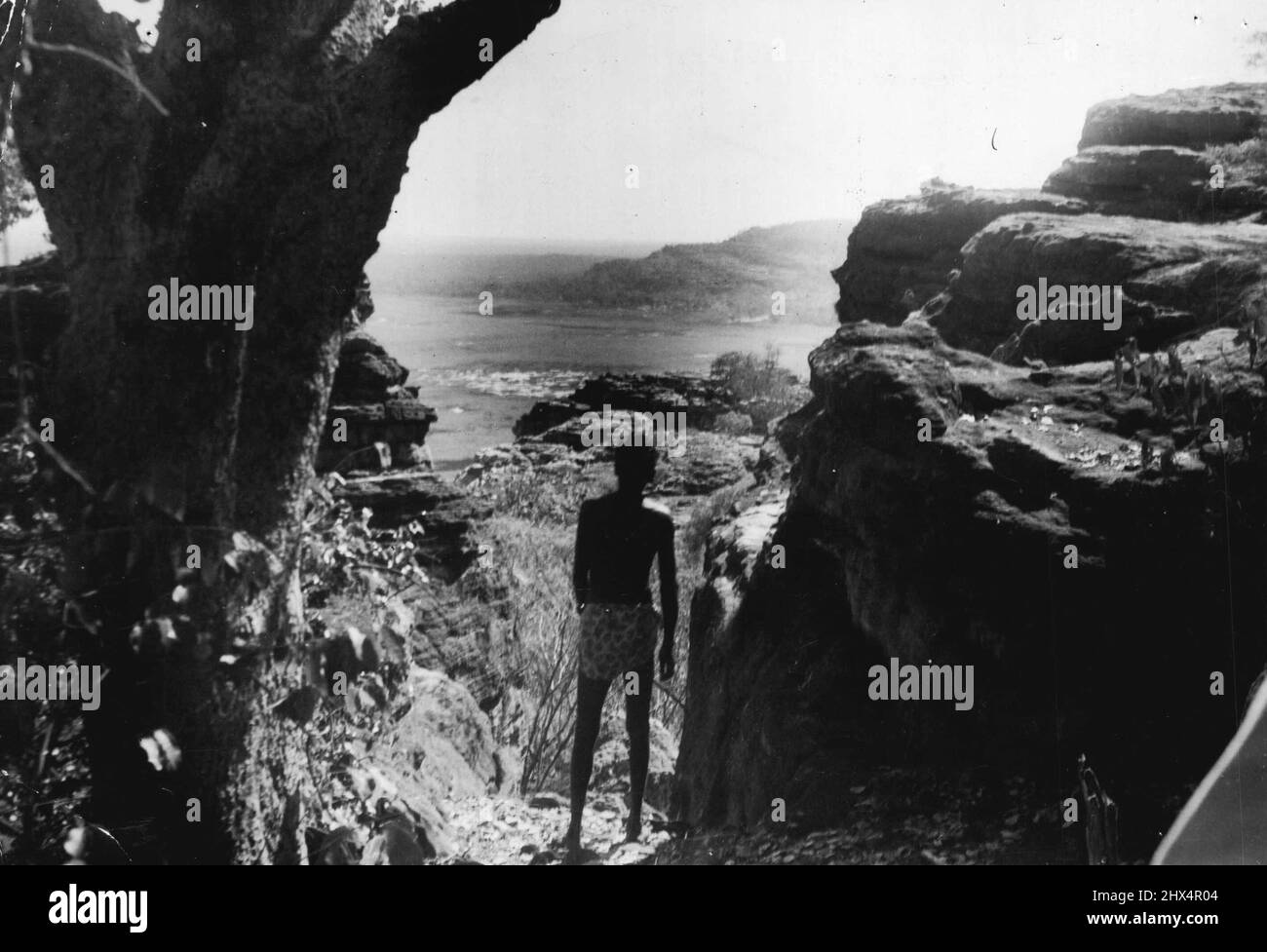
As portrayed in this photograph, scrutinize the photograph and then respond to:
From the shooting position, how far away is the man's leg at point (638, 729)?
156 inches

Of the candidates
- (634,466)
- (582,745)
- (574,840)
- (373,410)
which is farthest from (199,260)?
(373,410)

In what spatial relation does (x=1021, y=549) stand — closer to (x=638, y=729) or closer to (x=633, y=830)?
(x=638, y=729)

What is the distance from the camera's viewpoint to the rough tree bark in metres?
3.09

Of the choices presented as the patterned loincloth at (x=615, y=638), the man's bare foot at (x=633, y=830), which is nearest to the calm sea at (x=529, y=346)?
the patterned loincloth at (x=615, y=638)

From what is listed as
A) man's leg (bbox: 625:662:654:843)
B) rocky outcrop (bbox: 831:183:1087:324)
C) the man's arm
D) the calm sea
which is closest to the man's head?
the man's arm

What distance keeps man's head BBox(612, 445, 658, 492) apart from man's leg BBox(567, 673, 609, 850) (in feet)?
2.48

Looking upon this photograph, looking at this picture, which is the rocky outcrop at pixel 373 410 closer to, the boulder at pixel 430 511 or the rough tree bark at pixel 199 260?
the boulder at pixel 430 511

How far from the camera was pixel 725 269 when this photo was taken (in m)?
7.11

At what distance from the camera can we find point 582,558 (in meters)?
3.86

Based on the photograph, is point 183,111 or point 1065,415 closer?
point 183,111

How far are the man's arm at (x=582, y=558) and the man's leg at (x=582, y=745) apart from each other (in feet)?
1.07
